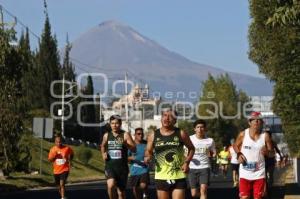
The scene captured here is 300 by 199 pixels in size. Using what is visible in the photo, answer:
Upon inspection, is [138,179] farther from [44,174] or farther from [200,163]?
[44,174]

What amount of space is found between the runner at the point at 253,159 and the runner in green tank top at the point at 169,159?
1220 mm

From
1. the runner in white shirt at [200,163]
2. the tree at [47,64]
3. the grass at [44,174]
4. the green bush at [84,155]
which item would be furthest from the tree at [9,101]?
the tree at [47,64]

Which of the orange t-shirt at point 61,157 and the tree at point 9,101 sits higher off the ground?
the tree at point 9,101

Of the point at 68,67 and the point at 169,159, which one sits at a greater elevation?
the point at 68,67

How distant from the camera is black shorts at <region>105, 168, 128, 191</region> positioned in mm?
15484

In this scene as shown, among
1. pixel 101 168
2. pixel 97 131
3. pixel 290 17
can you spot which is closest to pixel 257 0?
pixel 101 168

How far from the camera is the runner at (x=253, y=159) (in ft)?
42.8

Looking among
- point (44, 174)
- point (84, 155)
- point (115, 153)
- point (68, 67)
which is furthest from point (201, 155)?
point (68, 67)

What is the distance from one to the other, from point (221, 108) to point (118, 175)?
9006cm

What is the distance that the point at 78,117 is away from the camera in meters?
88.3

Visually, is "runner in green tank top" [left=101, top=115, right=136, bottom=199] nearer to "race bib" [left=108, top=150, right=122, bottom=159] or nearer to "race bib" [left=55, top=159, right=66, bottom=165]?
Answer: "race bib" [left=108, top=150, right=122, bottom=159]

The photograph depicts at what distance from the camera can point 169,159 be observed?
12.3 meters

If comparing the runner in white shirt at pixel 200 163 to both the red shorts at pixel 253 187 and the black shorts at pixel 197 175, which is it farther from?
the red shorts at pixel 253 187

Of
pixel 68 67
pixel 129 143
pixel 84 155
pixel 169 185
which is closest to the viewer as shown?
pixel 169 185
